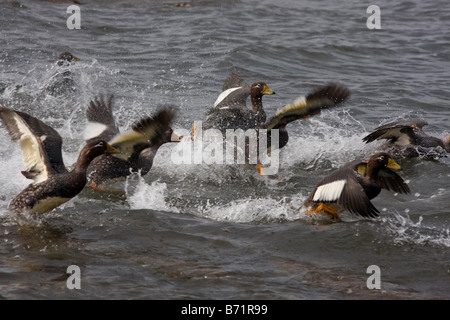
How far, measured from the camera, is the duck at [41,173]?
670 cm

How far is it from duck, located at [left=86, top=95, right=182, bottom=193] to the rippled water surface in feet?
0.90

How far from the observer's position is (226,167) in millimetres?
8938

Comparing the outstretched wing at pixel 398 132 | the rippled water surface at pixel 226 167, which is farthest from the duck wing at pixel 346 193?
the outstretched wing at pixel 398 132

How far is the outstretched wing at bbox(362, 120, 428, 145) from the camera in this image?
29.9 feet

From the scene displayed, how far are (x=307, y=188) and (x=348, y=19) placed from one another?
1018 centimetres

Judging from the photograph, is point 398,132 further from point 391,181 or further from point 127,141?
point 127,141

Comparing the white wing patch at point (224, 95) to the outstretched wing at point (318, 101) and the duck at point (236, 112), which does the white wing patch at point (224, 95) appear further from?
the outstretched wing at point (318, 101)

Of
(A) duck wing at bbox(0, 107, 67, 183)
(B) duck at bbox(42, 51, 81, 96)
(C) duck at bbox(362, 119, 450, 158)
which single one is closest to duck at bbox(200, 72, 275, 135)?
(C) duck at bbox(362, 119, 450, 158)

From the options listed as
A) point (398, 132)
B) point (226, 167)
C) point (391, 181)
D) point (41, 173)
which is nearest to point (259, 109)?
point (226, 167)

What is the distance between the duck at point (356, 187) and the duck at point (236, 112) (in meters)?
2.20

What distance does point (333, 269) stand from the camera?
19.6ft

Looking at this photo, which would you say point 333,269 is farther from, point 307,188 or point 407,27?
point 407,27

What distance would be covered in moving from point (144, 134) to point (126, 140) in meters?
0.28

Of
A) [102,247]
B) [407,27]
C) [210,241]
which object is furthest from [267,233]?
[407,27]
